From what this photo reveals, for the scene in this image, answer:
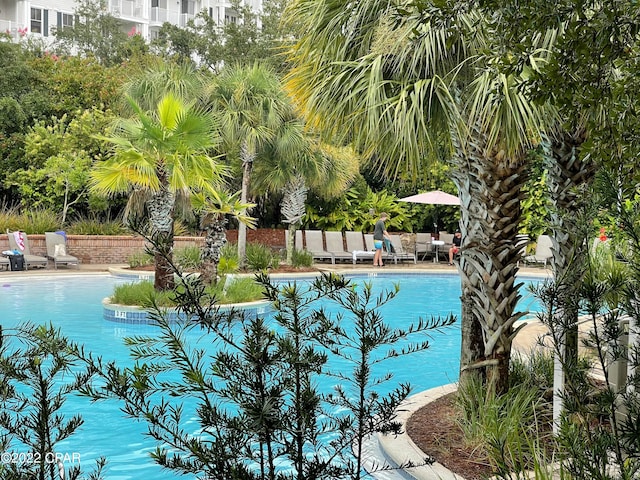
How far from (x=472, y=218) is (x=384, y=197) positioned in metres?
20.1

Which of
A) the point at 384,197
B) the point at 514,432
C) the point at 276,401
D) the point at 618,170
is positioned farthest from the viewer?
the point at 384,197

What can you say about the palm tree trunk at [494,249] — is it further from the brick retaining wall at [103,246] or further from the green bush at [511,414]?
the brick retaining wall at [103,246]

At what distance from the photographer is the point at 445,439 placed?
17.2ft

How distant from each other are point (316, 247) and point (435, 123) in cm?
1660

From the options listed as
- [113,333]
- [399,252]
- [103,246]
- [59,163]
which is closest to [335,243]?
[399,252]

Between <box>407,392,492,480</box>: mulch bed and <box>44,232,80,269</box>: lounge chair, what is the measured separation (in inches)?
590

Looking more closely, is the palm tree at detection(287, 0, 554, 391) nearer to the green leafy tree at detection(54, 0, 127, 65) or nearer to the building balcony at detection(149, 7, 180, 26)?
the green leafy tree at detection(54, 0, 127, 65)

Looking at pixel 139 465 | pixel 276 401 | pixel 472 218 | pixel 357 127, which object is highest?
pixel 357 127

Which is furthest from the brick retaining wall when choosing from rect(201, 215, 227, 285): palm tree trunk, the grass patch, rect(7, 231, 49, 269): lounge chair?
the grass patch

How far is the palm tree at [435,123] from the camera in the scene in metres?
5.07

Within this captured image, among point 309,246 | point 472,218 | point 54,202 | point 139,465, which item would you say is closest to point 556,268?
point 472,218

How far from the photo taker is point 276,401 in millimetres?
1997

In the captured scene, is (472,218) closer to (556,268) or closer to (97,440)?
(556,268)

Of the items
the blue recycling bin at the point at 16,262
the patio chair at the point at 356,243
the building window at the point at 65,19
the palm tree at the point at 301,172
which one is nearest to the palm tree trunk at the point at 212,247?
the palm tree at the point at 301,172
